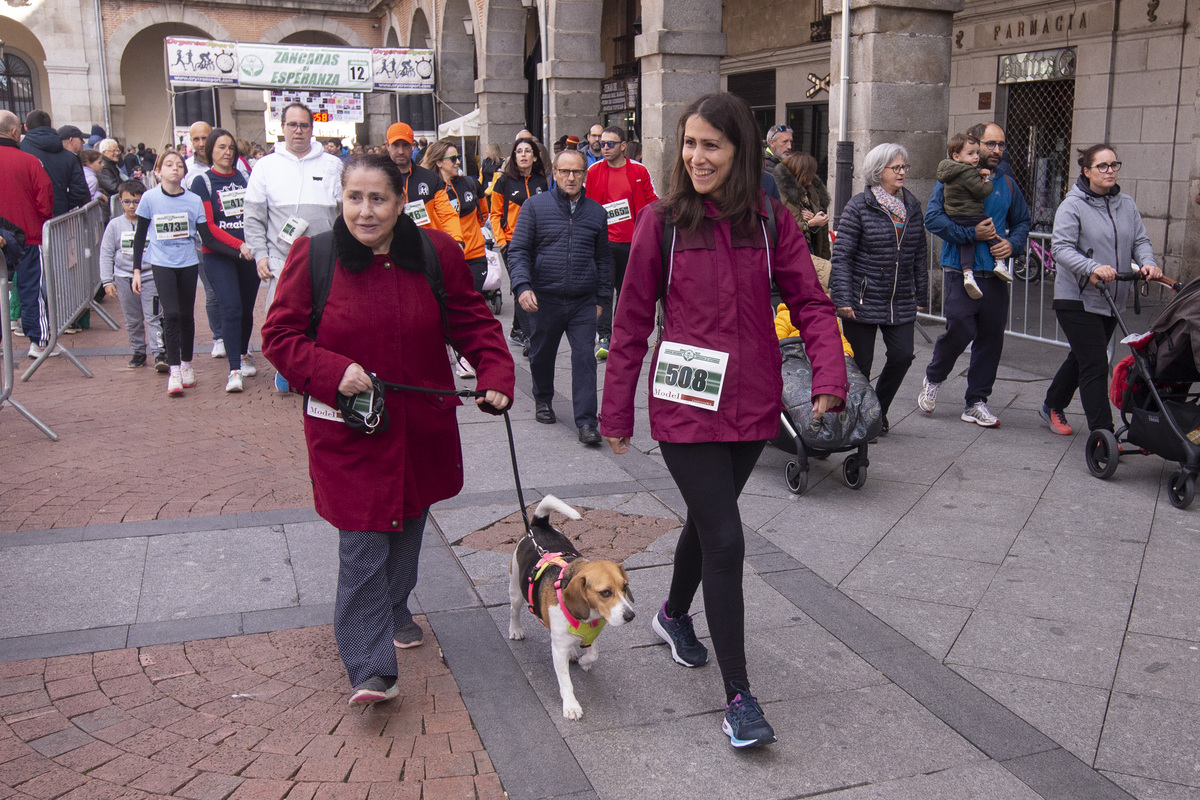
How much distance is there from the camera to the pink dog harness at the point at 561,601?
11.9ft

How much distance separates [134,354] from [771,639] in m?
7.63

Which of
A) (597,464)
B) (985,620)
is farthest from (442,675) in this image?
(597,464)

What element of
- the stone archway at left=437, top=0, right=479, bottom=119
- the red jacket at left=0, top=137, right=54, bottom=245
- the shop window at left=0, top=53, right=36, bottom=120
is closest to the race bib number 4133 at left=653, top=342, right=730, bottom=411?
the red jacket at left=0, top=137, right=54, bottom=245

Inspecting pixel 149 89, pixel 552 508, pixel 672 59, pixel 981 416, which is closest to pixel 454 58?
pixel 672 59

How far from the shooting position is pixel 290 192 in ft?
26.0

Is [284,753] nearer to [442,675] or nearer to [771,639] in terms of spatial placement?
[442,675]

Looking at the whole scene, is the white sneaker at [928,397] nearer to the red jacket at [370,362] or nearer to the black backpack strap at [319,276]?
the red jacket at [370,362]

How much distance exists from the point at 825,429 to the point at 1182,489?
1.86 meters

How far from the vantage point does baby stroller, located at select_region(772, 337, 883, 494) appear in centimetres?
592

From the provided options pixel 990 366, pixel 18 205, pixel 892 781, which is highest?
pixel 18 205

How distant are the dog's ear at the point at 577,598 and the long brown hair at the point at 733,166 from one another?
120 centimetres

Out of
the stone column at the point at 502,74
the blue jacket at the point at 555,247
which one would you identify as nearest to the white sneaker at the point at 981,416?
the blue jacket at the point at 555,247

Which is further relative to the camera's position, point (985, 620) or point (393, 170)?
point (985, 620)

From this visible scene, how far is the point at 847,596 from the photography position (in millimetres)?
→ 4699
